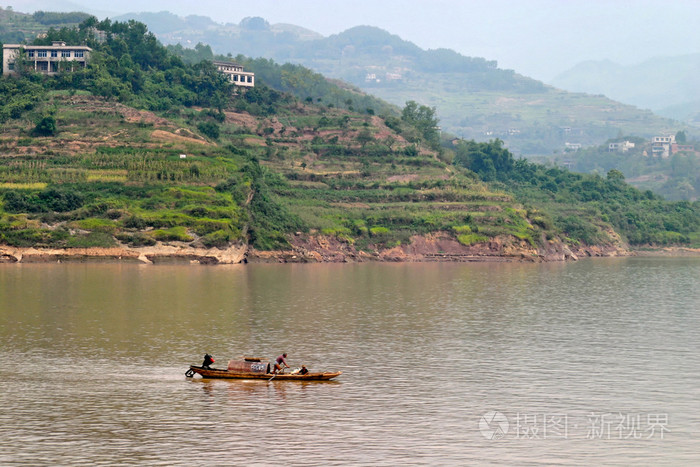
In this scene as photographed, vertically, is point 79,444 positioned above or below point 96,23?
below

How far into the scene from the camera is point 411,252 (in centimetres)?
12794

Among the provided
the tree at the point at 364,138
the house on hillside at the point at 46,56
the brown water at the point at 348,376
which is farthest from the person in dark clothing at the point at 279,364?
the house on hillside at the point at 46,56

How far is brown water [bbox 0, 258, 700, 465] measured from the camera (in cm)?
3153

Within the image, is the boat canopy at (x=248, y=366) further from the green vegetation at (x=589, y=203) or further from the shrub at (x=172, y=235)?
the green vegetation at (x=589, y=203)

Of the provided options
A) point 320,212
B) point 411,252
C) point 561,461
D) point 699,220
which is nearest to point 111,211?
point 320,212

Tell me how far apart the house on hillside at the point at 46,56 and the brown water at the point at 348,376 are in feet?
283

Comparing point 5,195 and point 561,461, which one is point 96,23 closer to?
point 5,195

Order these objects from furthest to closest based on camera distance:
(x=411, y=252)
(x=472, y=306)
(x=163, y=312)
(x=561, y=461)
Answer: (x=411, y=252) < (x=472, y=306) < (x=163, y=312) < (x=561, y=461)

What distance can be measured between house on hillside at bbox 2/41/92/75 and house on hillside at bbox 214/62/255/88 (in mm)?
31945

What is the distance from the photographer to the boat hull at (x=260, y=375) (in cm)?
4153

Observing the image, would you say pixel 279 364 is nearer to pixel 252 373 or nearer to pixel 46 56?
pixel 252 373

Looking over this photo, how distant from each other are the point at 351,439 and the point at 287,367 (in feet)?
35.8

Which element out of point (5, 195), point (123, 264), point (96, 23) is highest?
point (96, 23)

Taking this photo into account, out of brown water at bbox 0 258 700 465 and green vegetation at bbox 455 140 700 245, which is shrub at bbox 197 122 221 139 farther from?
brown water at bbox 0 258 700 465
